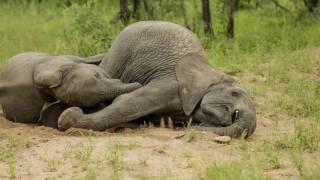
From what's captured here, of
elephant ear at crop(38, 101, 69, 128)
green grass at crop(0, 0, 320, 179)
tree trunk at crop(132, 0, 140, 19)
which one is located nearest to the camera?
green grass at crop(0, 0, 320, 179)

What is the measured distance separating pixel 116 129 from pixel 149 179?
159 centimetres

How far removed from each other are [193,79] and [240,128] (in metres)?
0.64

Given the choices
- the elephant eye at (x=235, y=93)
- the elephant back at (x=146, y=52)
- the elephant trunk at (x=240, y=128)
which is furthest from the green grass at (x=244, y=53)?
the elephant back at (x=146, y=52)

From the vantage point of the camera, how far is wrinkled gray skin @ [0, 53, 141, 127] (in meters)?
6.23

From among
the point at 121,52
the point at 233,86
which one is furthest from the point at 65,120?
the point at 233,86

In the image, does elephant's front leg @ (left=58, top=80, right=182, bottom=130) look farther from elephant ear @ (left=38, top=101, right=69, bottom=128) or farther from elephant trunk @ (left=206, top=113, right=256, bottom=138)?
elephant trunk @ (left=206, top=113, right=256, bottom=138)

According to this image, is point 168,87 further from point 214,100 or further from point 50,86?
point 50,86

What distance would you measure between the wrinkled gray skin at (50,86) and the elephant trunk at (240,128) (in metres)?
0.85

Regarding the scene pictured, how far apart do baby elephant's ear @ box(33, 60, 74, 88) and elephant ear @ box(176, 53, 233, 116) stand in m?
0.97

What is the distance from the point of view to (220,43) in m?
10.1

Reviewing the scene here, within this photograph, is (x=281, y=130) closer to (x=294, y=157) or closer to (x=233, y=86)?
(x=233, y=86)

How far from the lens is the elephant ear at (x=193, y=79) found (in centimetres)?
632

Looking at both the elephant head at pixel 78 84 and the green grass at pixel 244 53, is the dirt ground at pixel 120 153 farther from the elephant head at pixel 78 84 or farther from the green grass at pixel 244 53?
the elephant head at pixel 78 84

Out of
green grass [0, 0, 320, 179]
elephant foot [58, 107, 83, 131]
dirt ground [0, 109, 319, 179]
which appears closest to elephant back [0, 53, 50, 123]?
dirt ground [0, 109, 319, 179]
